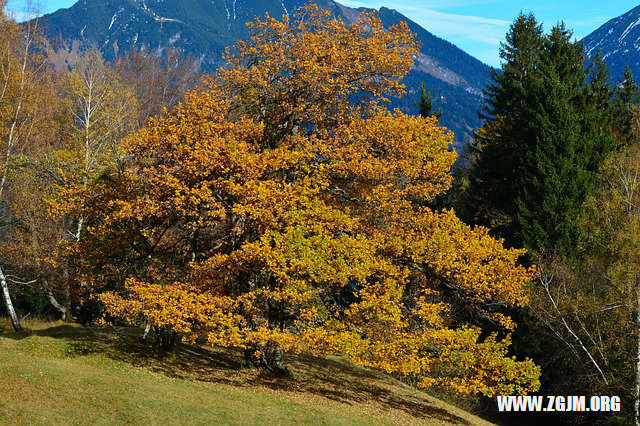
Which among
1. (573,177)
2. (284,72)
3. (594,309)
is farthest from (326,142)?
(573,177)

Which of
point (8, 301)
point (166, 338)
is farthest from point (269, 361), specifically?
point (8, 301)

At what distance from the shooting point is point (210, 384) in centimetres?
2422

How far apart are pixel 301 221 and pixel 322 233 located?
1107 millimetres

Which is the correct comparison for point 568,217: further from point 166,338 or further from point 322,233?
point 166,338

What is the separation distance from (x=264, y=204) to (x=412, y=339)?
7.59 metres

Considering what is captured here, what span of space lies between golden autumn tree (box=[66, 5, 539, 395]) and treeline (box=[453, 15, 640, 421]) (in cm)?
644

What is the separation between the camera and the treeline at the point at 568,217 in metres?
29.3

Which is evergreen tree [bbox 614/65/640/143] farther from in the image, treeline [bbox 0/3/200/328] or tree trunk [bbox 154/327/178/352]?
tree trunk [bbox 154/327/178/352]

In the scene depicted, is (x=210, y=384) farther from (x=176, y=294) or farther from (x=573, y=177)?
(x=573, y=177)

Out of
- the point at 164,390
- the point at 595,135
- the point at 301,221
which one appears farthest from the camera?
the point at 595,135

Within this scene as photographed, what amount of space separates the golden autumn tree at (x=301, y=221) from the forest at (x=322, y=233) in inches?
4.3

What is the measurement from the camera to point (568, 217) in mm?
35938

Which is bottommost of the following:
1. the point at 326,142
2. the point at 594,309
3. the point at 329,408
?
the point at 329,408

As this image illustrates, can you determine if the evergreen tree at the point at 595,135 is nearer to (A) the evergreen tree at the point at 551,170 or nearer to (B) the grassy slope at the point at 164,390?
(A) the evergreen tree at the point at 551,170
